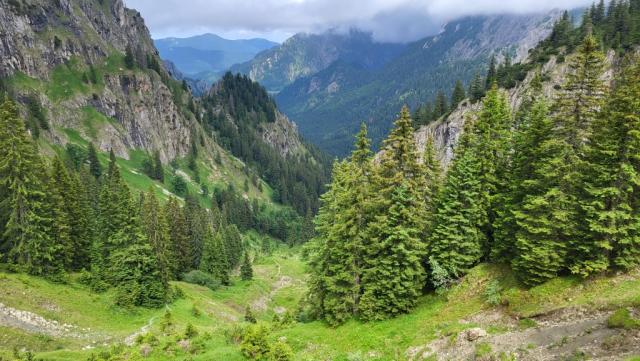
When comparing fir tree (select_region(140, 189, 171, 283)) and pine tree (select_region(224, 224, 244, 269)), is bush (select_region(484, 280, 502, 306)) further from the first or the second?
pine tree (select_region(224, 224, 244, 269))

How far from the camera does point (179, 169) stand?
173375 millimetres

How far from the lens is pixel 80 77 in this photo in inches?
6078

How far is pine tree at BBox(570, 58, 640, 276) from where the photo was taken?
27.2m

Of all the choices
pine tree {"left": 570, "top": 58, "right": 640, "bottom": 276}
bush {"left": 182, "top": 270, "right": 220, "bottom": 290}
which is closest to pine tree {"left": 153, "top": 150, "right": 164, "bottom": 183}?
bush {"left": 182, "top": 270, "right": 220, "bottom": 290}

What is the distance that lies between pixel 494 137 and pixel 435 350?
802 inches

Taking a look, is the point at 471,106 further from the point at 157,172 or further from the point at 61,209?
the point at 157,172

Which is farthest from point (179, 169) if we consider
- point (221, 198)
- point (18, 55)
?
point (18, 55)

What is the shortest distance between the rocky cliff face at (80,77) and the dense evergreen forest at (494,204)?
12226 centimetres

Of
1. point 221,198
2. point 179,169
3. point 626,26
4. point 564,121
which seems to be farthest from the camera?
point 179,169

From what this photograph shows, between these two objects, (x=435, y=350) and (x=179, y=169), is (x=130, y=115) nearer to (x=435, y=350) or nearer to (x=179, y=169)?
(x=179, y=169)

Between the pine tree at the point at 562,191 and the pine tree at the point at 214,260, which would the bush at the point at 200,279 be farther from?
the pine tree at the point at 562,191

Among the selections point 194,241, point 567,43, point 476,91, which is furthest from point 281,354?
point 567,43

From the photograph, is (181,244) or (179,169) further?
(179,169)

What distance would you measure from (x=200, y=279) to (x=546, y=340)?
202 ft
